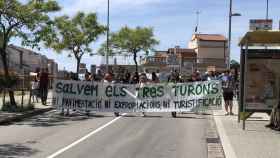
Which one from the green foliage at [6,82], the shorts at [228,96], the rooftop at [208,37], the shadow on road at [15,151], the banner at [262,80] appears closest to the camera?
the shadow on road at [15,151]

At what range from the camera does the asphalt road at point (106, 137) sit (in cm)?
1298

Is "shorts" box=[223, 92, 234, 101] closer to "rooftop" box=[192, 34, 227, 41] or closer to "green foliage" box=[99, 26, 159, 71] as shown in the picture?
"green foliage" box=[99, 26, 159, 71]

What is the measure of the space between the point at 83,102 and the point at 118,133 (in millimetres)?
7176

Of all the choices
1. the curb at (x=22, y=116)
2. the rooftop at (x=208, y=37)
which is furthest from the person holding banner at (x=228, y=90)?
the rooftop at (x=208, y=37)

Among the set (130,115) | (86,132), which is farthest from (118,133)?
(130,115)

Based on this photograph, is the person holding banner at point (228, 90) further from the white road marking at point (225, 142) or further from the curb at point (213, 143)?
the white road marking at point (225, 142)

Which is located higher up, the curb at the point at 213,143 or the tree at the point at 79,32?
the tree at the point at 79,32

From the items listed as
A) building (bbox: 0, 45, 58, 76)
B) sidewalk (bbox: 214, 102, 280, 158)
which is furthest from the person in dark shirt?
building (bbox: 0, 45, 58, 76)

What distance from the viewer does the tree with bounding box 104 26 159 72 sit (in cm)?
7300

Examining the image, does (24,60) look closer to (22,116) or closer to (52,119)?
(22,116)

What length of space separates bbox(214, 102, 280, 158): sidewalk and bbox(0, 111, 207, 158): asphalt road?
565 millimetres

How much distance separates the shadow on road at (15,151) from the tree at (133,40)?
2313 inches

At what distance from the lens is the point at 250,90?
59.3 feet

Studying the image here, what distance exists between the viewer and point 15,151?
13.1 m
